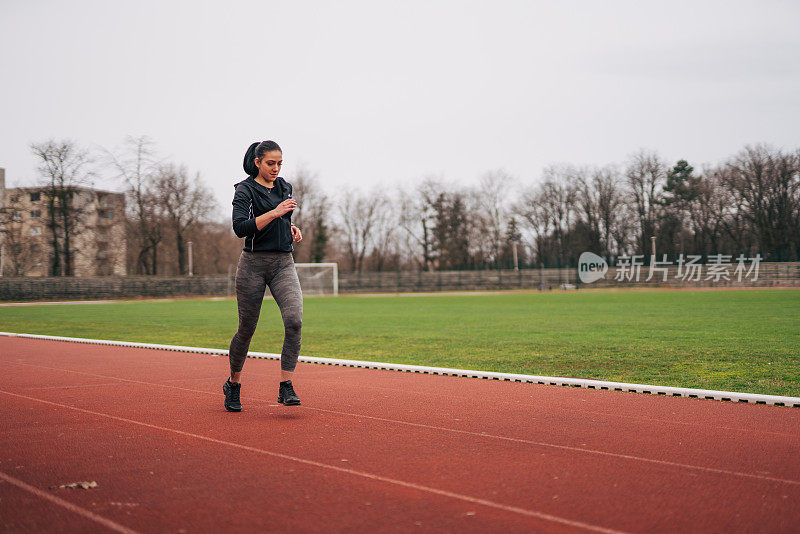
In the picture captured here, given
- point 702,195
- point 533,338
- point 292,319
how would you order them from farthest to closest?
1. point 702,195
2. point 533,338
3. point 292,319

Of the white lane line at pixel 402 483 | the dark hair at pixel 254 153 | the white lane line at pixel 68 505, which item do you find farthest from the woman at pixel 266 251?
the white lane line at pixel 68 505

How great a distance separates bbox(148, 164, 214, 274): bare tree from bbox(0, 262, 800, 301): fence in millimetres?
7981

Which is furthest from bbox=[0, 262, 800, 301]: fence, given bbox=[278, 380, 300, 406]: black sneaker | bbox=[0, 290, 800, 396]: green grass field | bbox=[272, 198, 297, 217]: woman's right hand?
bbox=[272, 198, 297, 217]: woman's right hand

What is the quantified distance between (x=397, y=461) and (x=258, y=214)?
8.54 feet

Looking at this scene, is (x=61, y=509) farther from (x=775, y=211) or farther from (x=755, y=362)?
(x=775, y=211)

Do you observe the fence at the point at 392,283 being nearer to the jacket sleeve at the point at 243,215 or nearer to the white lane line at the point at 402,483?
the jacket sleeve at the point at 243,215

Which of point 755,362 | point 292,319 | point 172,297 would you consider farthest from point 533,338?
point 172,297

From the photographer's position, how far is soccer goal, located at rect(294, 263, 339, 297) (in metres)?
60.0

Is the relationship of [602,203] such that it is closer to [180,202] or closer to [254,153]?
[180,202]

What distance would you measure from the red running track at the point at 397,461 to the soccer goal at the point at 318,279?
52.4 m

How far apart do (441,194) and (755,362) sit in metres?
75.0

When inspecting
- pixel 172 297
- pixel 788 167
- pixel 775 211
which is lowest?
pixel 172 297

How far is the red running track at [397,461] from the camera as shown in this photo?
10.9 feet

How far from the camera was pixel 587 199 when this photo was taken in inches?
3125
